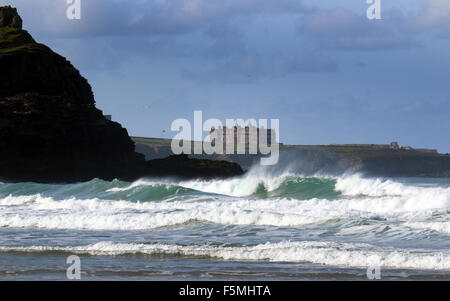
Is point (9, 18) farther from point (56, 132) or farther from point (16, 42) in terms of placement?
point (56, 132)

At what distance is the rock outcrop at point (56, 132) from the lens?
53.3 meters

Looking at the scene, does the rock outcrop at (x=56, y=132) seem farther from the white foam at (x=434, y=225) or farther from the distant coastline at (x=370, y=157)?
the distant coastline at (x=370, y=157)

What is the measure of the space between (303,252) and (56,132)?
41434mm

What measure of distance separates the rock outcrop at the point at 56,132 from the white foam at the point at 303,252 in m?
37.7

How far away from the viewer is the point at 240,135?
394 feet

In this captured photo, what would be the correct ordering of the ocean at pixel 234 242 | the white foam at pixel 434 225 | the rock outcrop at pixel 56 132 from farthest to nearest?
the rock outcrop at pixel 56 132, the white foam at pixel 434 225, the ocean at pixel 234 242

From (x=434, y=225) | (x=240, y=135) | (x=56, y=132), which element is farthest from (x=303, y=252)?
(x=240, y=135)

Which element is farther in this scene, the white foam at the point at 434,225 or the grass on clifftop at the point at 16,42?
the grass on clifftop at the point at 16,42

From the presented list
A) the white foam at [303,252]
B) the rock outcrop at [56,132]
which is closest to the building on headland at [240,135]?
the rock outcrop at [56,132]

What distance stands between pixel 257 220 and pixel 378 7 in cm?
822

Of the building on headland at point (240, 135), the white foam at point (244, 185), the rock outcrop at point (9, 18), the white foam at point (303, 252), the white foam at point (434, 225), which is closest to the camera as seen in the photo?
the white foam at point (303, 252)

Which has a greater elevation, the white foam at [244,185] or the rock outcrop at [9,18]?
the rock outcrop at [9,18]

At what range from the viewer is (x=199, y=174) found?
60.2m
